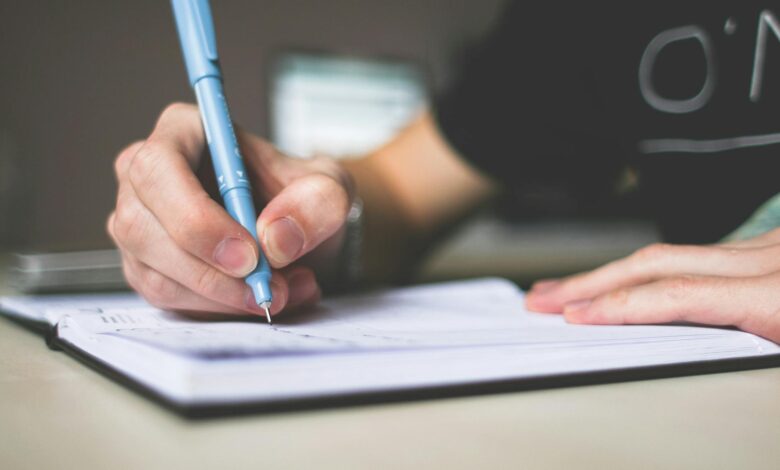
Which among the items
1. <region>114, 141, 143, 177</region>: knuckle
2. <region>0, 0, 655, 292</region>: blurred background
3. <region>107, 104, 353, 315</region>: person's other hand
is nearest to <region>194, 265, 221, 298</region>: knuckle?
<region>107, 104, 353, 315</region>: person's other hand

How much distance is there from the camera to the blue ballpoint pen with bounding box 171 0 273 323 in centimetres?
34

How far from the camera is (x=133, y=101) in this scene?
215 centimetres

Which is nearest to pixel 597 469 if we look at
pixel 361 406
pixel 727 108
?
pixel 361 406

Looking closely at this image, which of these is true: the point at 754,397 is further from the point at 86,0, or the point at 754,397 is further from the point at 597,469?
the point at 86,0

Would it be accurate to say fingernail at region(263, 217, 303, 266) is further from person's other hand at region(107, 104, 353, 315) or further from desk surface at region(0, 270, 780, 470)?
desk surface at region(0, 270, 780, 470)

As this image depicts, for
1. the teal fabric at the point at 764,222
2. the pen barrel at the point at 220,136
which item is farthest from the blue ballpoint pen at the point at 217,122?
the teal fabric at the point at 764,222

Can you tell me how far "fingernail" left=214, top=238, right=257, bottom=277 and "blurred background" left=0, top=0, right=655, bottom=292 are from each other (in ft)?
5.03

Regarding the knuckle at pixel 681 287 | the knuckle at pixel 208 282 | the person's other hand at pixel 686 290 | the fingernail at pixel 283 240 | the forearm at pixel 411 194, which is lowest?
the forearm at pixel 411 194

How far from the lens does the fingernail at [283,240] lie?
34 centimetres

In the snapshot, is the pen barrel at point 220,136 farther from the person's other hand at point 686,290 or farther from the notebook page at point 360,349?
the person's other hand at point 686,290

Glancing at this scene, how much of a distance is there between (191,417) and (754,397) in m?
0.23

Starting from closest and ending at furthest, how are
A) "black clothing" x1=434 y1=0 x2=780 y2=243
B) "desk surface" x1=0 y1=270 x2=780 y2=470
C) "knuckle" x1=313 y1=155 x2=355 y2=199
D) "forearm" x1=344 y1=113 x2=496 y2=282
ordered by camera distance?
"desk surface" x1=0 y1=270 x2=780 y2=470, "knuckle" x1=313 y1=155 x2=355 y2=199, "black clothing" x1=434 y1=0 x2=780 y2=243, "forearm" x1=344 y1=113 x2=496 y2=282

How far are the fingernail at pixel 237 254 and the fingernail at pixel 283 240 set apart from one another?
0.01 metres

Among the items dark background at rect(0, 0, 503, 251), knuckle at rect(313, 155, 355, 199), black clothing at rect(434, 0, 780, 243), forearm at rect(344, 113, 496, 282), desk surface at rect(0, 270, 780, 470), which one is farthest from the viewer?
dark background at rect(0, 0, 503, 251)
